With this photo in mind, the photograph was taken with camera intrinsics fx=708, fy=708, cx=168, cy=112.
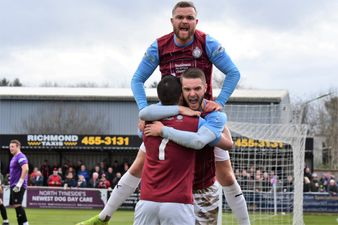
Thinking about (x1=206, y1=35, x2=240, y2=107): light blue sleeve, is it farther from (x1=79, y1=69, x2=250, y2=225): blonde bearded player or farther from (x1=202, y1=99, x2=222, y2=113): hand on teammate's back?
(x1=79, y1=69, x2=250, y2=225): blonde bearded player

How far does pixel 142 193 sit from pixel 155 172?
0.27m

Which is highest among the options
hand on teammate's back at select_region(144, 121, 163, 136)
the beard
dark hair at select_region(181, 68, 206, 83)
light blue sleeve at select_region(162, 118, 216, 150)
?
the beard

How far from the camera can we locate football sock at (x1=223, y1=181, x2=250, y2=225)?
26.6 ft

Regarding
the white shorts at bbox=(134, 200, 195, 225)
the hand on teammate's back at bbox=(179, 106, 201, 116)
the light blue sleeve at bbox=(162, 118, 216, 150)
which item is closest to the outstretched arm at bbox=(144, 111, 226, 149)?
the light blue sleeve at bbox=(162, 118, 216, 150)

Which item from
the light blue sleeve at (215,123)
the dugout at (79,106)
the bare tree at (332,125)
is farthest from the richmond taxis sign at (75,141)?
the bare tree at (332,125)

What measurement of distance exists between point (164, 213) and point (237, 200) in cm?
198

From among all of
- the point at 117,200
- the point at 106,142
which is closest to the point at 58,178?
the point at 106,142

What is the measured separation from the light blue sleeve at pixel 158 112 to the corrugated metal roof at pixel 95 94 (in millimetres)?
41292

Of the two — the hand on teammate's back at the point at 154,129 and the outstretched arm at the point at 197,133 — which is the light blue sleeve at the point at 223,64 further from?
the hand on teammate's back at the point at 154,129

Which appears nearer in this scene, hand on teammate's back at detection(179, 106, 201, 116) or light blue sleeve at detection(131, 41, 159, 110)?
hand on teammate's back at detection(179, 106, 201, 116)

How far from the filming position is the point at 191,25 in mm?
7367

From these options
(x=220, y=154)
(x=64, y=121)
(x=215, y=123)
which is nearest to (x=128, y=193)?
(x=220, y=154)

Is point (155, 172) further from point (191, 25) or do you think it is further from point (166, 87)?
point (191, 25)

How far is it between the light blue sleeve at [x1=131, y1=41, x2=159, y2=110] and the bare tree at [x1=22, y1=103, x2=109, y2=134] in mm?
44814
